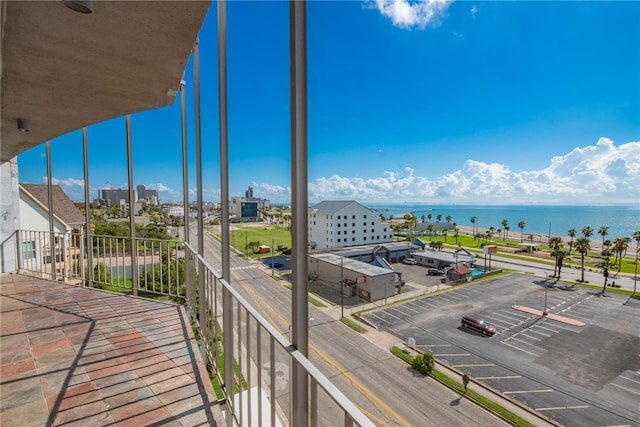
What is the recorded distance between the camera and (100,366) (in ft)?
5.91

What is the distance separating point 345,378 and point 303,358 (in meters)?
3.82

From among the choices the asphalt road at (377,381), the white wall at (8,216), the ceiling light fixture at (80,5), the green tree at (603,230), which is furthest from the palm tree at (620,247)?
the white wall at (8,216)

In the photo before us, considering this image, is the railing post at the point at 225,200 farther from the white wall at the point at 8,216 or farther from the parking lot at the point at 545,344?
the white wall at the point at 8,216

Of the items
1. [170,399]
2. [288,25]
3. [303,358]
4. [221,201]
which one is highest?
[288,25]

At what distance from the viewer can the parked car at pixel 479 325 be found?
16.7 ft

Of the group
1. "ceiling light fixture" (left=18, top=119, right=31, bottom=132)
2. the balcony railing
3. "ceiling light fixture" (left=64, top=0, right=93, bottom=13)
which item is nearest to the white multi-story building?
the balcony railing

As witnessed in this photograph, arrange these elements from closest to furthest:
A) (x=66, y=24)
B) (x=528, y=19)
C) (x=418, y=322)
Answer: (x=66, y=24) → (x=528, y=19) → (x=418, y=322)

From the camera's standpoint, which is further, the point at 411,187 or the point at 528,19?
the point at 411,187

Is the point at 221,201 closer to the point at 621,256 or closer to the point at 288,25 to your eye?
the point at 288,25

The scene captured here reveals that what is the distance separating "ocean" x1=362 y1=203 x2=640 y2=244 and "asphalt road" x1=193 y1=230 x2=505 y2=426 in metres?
2.04

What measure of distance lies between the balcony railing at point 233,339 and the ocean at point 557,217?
2.48 metres

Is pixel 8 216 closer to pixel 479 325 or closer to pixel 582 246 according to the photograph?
pixel 479 325

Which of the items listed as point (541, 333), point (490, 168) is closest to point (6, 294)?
point (490, 168)

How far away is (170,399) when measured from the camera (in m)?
1.51
